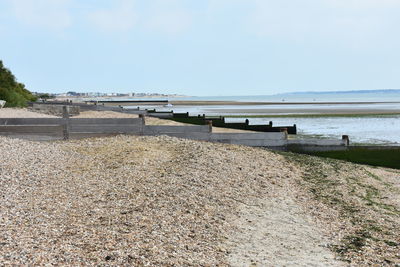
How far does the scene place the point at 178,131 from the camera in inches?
732

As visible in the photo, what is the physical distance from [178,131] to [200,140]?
0.97m

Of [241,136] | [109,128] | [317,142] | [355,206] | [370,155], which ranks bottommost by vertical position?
[355,206]

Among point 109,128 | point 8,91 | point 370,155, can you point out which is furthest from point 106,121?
point 8,91

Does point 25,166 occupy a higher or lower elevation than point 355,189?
higher

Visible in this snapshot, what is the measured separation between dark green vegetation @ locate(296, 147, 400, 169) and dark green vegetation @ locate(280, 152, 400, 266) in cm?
118

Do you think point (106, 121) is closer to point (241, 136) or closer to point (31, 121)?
point (31, 121)

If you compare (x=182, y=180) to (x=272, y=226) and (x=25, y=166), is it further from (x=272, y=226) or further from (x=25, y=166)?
(x=25, y=166)

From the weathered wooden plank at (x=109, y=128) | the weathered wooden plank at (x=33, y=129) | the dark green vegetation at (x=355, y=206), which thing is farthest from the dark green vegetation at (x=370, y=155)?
the weathered wooden plank at (x=33, y=129)

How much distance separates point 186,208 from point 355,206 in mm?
4556

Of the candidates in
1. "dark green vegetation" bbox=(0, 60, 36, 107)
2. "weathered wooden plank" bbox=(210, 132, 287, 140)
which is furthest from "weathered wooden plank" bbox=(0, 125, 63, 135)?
"dark green vegetation" bbox=(0, 60, 36, 107)

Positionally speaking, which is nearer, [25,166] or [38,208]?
[38,208]

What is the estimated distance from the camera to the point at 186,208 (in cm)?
938

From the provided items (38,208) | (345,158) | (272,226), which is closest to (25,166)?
(38,208)

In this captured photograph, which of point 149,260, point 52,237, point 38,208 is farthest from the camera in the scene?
point 38,208
